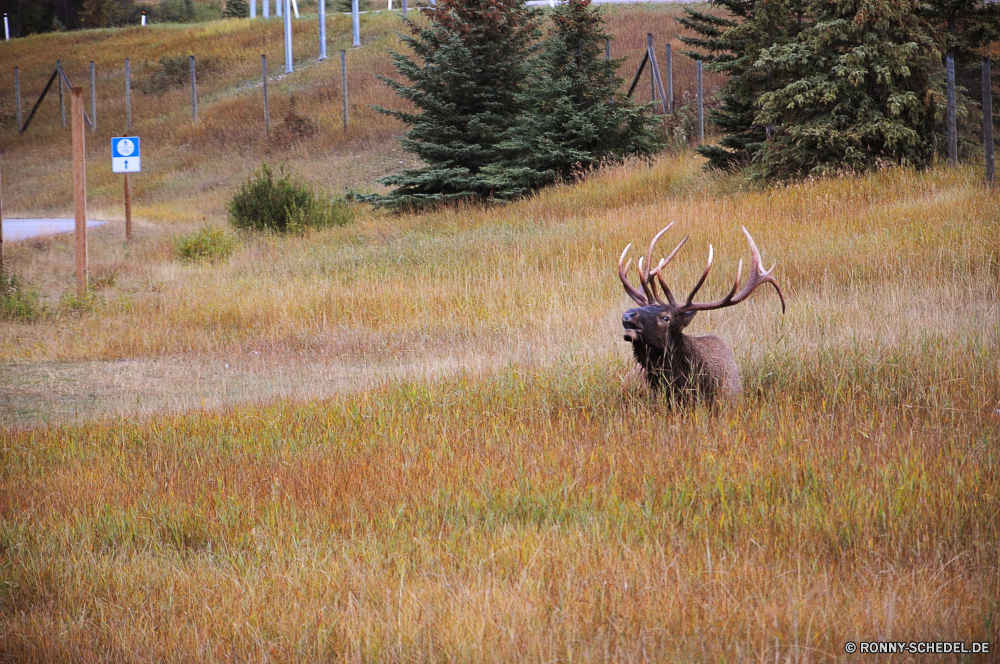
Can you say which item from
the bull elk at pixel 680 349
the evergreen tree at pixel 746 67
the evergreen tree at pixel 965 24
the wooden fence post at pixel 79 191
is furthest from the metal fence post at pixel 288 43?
the bull elk at pixel 680 349

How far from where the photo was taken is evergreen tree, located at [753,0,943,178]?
1387 centimetres

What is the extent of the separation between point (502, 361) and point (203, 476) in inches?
118

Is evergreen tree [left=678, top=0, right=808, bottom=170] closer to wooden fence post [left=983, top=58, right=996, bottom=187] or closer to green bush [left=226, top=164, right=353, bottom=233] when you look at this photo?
wooden fence post [left=983, top=58, right=996, bottom=187]

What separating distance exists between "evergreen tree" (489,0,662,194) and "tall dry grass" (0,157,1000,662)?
9818 millimetres

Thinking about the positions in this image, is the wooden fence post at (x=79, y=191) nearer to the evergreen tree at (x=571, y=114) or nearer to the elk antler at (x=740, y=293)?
the elk antler at (x=740, y=293)

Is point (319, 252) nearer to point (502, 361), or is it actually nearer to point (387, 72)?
point (502, 361)

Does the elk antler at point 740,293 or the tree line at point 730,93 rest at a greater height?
the tree line at point 730,93

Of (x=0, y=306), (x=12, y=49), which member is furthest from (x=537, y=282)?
(x=12, y=49)

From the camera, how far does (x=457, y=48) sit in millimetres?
19203

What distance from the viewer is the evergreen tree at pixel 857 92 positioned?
13867mm

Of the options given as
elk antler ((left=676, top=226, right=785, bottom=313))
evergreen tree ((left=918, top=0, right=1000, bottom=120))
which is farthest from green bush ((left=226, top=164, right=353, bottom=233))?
elk antler ((left=676, top=226, right=785, bottom=313))

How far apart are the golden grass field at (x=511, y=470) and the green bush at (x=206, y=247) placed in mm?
4102

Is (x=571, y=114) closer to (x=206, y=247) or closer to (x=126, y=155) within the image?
(x=206, y=247)

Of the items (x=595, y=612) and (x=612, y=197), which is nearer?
(x=595, y=612)
